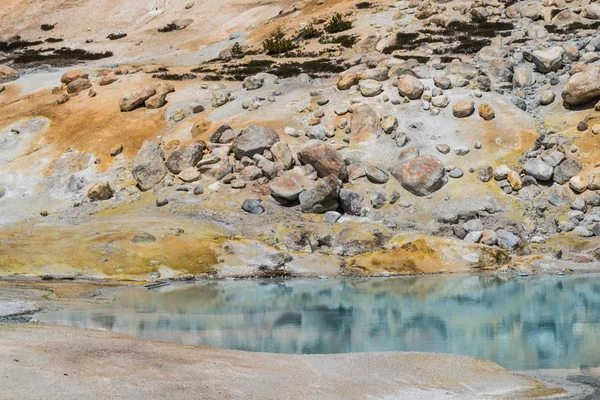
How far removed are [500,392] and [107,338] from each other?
394 inches

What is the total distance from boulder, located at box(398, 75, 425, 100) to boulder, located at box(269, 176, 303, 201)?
430 inches

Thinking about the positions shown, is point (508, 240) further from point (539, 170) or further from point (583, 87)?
point (583, 87)

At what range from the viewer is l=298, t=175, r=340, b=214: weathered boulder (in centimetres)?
4322

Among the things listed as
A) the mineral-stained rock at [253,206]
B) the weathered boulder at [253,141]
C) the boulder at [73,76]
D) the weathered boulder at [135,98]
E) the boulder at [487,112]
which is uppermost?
the boulder at [73,76]

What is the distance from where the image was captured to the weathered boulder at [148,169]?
48.0 meters

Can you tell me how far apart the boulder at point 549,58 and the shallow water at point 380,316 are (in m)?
21.9

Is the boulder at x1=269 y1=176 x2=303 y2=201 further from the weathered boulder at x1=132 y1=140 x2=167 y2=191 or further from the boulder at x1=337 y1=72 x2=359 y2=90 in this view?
the boulder at x1=337 y1=72 x2=359 y2=90

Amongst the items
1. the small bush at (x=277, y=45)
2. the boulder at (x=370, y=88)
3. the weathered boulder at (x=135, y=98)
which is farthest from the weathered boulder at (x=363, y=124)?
the small bush at (x=277, y=45)

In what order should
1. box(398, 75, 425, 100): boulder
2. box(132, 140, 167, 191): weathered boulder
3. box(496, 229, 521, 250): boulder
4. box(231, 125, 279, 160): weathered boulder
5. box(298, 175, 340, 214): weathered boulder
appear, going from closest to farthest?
box(496, 229, 521, 250): boulder < box(298, 175, 340, 214): weathered boulder < box(231, 125, 279, 160): weathered boulder < box(132, 140, 167, 191): weathered boulder < box(398, 75, 425, 100): boulder

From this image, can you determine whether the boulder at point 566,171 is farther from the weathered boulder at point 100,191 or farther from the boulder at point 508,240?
the weathered boulder at point 100,191

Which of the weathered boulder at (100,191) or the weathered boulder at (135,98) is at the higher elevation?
the weathered boulder at (135,98)

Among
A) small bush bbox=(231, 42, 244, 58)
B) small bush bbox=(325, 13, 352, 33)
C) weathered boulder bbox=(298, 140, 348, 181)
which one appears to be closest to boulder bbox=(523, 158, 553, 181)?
weathered boulder bbox=(298, 140, 348, 181)

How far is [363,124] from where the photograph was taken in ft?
161

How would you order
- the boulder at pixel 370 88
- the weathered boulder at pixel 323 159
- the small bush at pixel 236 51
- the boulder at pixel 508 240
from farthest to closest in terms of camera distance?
the small bush at pixel 236 51
the boulder at pixel 370 88
the weathered boulder at pixel 323 159
the boulder at pixel 508 240
